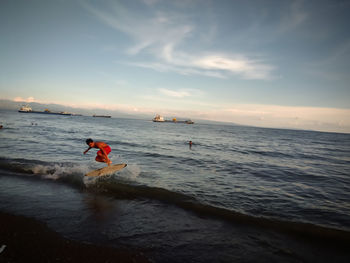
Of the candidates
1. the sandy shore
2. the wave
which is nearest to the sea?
the wave

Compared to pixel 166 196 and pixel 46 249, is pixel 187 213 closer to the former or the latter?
pixel 166 196

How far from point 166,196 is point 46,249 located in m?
5.33

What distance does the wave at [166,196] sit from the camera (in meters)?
6.76

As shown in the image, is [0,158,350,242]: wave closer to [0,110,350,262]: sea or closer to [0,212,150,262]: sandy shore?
[0,110,350,262]: sea

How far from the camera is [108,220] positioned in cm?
634

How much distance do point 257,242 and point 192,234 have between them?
6.93 ft

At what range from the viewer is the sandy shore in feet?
14.3

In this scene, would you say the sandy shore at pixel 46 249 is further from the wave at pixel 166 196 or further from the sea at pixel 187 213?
the wave at pixel 166 196

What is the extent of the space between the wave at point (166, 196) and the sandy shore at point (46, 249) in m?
3.60

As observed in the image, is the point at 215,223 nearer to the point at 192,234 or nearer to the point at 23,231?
the point at 192,234

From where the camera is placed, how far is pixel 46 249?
15.2 ft

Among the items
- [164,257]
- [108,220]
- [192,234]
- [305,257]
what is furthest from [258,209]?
[108,220]

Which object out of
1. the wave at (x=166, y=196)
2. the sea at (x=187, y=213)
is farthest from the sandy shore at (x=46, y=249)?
the wave at (x=166, y=196)

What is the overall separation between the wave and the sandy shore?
3604 mm
